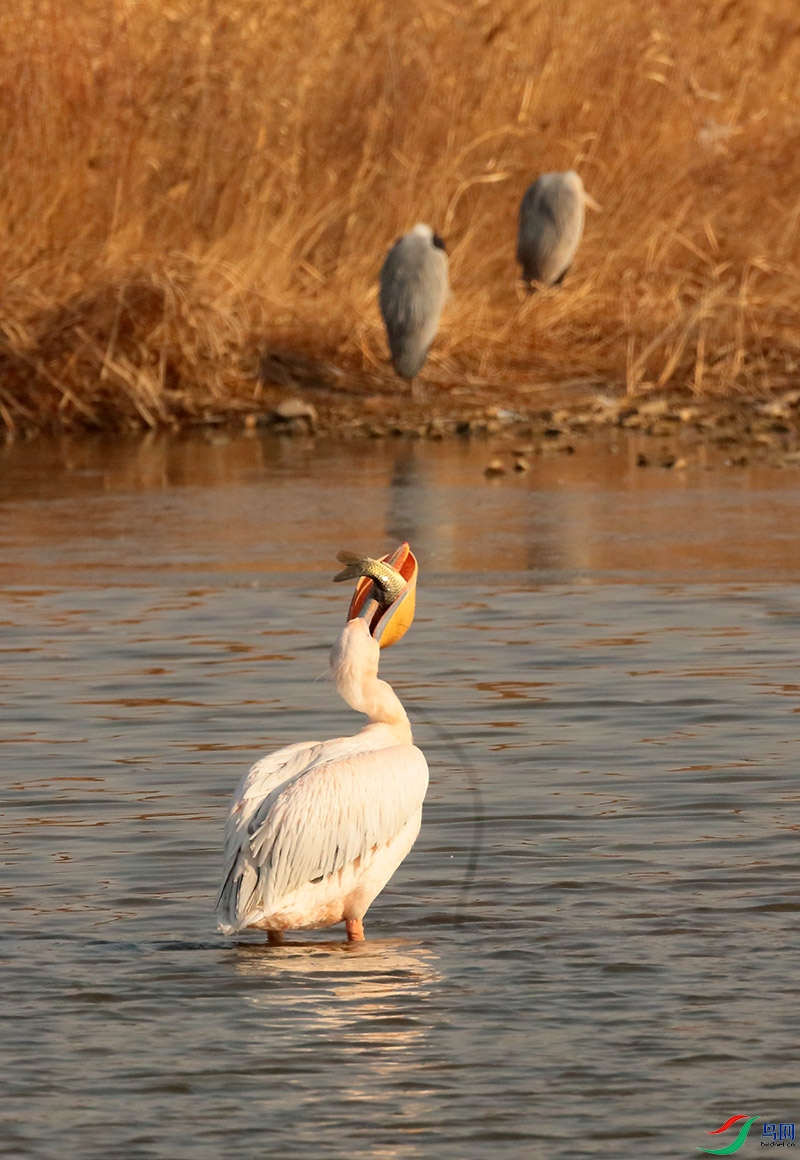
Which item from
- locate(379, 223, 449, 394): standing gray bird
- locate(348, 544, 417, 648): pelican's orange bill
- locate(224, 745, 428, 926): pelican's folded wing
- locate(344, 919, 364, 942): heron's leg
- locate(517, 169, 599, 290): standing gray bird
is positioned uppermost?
locate(517, 169, 599, 290): standing gray bird

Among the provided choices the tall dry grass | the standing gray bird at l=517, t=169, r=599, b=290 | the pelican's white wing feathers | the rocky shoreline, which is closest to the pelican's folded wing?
the pelican's white wing feathers

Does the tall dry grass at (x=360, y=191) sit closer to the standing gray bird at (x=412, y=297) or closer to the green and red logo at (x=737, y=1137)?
the standing gray bird at (x=412, y=297)

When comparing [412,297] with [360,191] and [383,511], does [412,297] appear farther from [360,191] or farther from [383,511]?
[383,511]

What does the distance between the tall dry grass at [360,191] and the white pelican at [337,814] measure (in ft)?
30.8

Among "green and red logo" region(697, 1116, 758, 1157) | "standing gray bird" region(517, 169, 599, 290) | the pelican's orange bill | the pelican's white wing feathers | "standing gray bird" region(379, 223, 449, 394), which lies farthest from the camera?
"standing gray bird" region(517, 169, 599, 290)

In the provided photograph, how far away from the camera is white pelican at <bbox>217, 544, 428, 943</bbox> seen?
5027 mm

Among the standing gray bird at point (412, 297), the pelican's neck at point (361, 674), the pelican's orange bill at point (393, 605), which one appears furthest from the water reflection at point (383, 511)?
the pelican's neck at point (361, 674)

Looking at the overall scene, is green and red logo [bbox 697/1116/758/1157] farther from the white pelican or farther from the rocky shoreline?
the rocky shoreline

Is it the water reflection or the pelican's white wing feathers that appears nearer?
the pelican's white wing feathers

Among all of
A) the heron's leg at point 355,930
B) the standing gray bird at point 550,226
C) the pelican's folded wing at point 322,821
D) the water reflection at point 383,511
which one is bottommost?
the heron's leg at point 355,930

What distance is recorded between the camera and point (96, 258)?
15086mm

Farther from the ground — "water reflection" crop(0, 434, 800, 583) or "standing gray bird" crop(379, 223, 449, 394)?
"standing gray bird" crop(379, 223, 449, 394)

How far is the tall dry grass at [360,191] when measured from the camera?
14.9m

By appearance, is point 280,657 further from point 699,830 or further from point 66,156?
point 66,156
